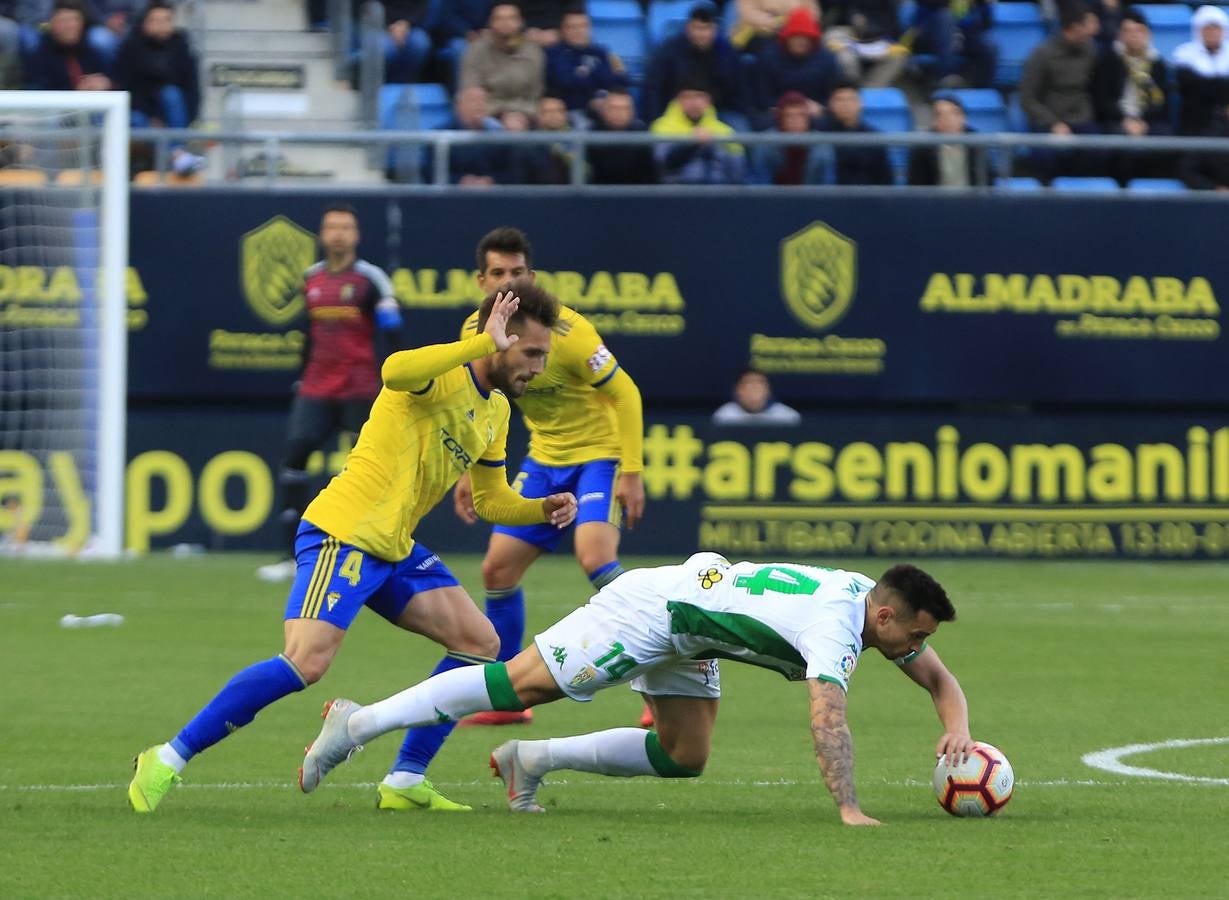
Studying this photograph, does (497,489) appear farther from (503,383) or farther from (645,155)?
(645,155)

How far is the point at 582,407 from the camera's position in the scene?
394 inches

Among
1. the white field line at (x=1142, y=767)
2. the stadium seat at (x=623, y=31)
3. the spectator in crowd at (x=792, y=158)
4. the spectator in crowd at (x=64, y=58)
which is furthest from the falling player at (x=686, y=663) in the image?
the stadium seat at (x=623, y=31)

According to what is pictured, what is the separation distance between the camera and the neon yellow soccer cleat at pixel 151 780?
6852 millimetres

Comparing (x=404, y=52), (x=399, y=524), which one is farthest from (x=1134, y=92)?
(x=399, y=524)

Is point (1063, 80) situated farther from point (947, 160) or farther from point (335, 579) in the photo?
point (335, 579)

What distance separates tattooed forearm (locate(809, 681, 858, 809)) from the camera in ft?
20.9

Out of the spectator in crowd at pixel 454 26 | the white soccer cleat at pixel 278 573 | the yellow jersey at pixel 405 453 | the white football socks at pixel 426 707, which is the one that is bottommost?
the white soccer cleat at pixel 278 573

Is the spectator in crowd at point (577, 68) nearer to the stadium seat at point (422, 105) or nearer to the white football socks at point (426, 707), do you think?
the stadium seat at point (422, 105)

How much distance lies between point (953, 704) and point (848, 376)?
10.4 m

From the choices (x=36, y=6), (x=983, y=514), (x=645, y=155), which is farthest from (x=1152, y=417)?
(x=36, y=6)

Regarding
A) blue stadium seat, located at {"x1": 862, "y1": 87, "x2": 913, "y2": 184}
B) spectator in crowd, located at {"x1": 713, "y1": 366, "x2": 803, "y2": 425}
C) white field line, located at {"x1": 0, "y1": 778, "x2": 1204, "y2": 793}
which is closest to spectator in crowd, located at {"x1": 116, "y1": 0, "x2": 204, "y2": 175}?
spectator in crowd, located at {"x1": 713, "y1": 366, "x2": 803, "y2": 425}

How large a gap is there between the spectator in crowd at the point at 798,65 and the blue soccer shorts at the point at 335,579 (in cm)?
1124

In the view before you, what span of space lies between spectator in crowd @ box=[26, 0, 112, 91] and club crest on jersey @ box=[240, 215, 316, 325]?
5.79 feet

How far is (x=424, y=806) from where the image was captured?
7.17 meters
